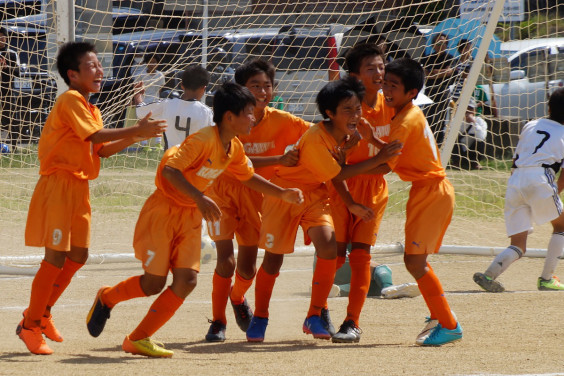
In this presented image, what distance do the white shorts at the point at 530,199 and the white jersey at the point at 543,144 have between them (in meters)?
0.07

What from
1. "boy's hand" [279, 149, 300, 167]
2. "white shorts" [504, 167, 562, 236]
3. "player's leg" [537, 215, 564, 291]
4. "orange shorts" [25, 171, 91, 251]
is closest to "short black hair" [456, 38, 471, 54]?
"white shorts" [504, 167, 562, 236]

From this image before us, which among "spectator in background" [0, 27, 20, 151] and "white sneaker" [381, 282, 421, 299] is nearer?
"white sneaker" [381, 282, 421, 299]

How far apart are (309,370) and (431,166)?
1.53 meters

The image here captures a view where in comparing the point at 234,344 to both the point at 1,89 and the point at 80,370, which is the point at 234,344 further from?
the point at 1,89

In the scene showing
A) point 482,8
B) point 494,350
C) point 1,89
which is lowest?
point 494,350

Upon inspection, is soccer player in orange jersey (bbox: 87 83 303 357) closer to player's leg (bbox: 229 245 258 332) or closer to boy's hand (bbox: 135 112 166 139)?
boy's hand (bbox: 135 112 166 139)

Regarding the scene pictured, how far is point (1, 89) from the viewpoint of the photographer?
29.1 ft

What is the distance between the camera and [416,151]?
17.4 feet

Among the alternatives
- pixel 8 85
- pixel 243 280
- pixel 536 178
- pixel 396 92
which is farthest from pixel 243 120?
pixel 8 85

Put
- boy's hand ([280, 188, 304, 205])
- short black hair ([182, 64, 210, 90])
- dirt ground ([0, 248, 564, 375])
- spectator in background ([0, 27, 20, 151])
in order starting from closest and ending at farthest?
dirt ground ([0, 248, 564, 375]) < boy's hand ([280, 188, 304, 205]) < short black hair ([182, 64, 210, 90]) < spectator in background ([0, 27, 20, 151])

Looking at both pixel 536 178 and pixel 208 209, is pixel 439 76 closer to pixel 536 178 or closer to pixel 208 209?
pixel 536 178

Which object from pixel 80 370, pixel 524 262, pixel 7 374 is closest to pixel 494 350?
pixel 80 370

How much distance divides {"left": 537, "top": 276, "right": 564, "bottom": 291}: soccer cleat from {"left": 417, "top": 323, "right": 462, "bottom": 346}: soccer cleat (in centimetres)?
232

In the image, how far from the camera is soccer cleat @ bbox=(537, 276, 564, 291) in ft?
23.9
